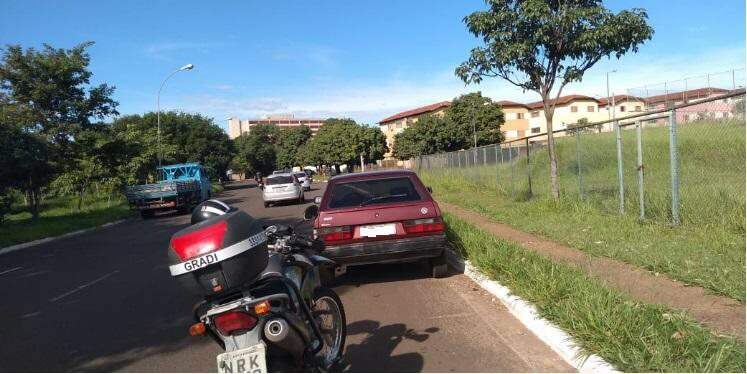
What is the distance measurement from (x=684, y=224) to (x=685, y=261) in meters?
2.33

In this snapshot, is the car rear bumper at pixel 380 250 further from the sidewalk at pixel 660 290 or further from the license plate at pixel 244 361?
the license plate at pixel 244 361

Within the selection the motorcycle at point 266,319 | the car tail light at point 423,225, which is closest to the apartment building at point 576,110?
the car tail light at point 423,225

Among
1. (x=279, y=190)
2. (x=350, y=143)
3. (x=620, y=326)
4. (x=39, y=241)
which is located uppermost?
(x=350, y=143)

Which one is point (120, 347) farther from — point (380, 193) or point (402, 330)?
point (380, 193)

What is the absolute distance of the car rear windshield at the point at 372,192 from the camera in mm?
7469

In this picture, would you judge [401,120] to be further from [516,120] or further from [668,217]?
[668,217]

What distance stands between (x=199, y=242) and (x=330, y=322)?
142 centimetres

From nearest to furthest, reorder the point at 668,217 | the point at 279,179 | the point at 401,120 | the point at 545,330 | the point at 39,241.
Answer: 1. the point at 545,330
2. the point at 668,217
3. the point at 39,241
4. the point at 279,179
5. the point at 401,120

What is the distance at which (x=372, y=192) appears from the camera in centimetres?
779

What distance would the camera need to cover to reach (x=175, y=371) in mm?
4660

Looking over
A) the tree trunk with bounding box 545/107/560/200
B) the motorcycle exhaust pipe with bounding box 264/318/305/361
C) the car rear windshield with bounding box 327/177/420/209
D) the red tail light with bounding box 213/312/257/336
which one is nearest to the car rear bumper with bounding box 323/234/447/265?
the car rear windshield with bounding box 327/177/420/209

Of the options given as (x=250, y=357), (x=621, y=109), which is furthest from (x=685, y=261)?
(x=621, y=109)

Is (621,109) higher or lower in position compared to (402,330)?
higher

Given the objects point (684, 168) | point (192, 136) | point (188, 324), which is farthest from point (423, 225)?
point (192, 136)
